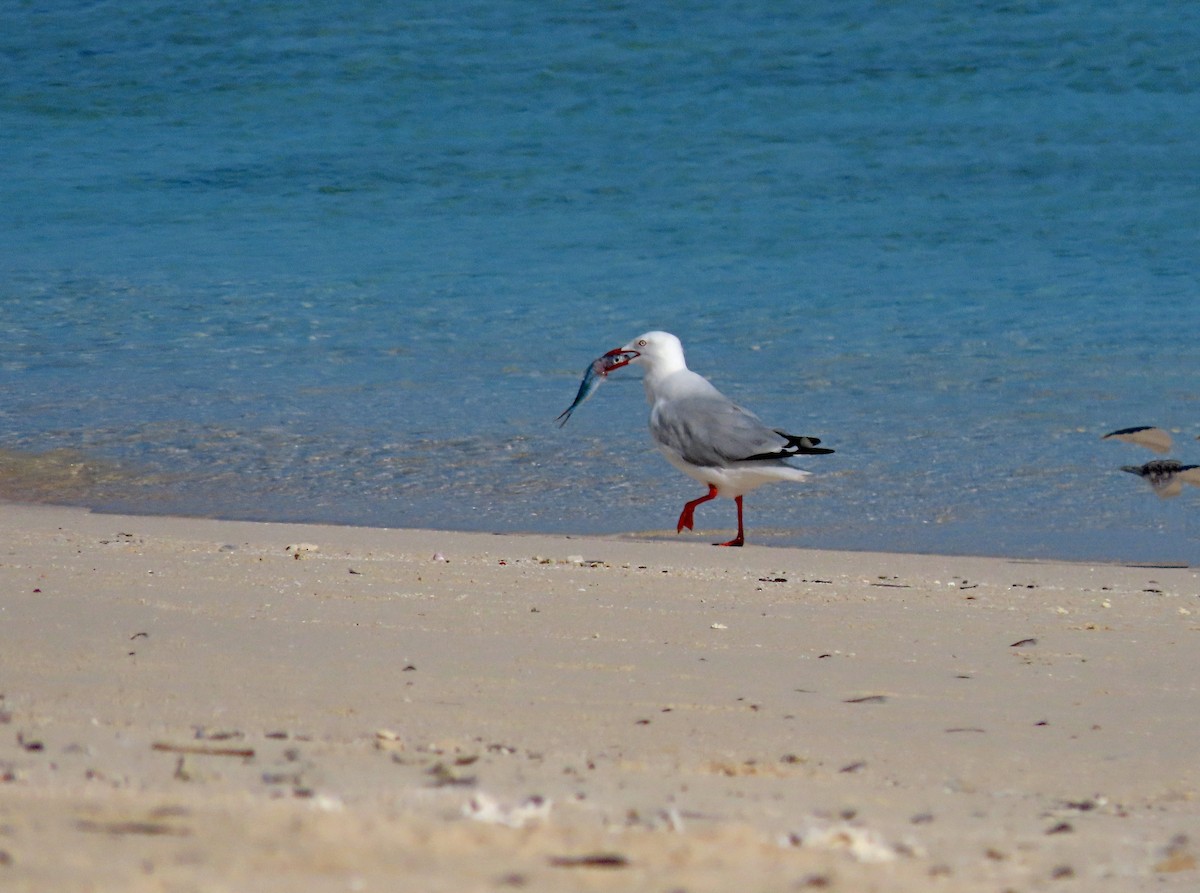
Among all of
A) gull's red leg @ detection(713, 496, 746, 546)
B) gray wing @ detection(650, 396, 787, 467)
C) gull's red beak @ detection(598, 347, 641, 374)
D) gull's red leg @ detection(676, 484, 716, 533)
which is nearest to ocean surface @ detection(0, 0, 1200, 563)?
gull's red leg @ detection(676, 484, 716, 533)


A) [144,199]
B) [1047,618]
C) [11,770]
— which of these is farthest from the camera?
[144,199]

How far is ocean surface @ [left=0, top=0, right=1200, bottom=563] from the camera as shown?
6383 mm

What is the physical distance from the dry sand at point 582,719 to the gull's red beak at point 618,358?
52.8 inches

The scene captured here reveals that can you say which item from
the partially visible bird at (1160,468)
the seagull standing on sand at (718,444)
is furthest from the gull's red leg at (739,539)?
the partially visible bird at (1160,468)

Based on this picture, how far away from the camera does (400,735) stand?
271 centimetres

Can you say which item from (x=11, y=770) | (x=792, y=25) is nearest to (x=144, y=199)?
(x=792, y=25)

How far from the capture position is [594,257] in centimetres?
1280

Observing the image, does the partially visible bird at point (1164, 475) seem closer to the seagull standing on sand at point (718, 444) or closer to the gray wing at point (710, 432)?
the seagull standing on sand at point (718, 444)

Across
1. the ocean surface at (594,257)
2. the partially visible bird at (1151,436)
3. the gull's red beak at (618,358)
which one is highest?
the partially visible bird at (1151,436)

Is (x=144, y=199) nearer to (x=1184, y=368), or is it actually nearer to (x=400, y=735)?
(x=1184, y=368)

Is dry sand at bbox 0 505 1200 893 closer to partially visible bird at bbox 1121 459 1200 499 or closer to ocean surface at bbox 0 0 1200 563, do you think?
partially visible bird at bbox 1121 459 1200 499

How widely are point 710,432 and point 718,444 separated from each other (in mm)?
95

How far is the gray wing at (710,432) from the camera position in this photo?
5629 mm

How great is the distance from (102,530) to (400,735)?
112 inches
